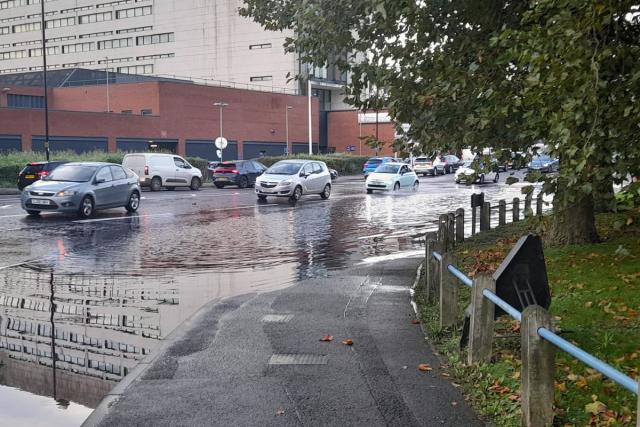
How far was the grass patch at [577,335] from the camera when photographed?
5316 mm

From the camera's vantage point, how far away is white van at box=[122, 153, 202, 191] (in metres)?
36.8

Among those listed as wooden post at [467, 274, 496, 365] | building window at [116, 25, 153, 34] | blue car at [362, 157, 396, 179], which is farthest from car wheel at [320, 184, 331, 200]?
building window at [116, 25, 153, 34]

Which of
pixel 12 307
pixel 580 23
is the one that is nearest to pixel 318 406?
pixel 580 23

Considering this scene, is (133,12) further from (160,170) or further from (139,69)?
(160,170)

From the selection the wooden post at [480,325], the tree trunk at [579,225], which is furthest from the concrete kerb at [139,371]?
the tree trunk at [579,225]

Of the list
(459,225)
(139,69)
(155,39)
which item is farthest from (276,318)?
(139,69)

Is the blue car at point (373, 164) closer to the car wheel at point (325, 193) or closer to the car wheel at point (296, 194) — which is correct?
the car wheel at point (325, 193)

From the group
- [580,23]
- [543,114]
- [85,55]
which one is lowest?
[543,114]

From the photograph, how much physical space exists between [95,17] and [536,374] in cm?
10569

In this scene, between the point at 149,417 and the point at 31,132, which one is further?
the point at 31,132

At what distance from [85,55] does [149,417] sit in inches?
4194

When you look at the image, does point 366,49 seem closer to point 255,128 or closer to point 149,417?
point 149,417

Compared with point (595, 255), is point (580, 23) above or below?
above

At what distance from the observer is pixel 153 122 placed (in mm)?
63531
